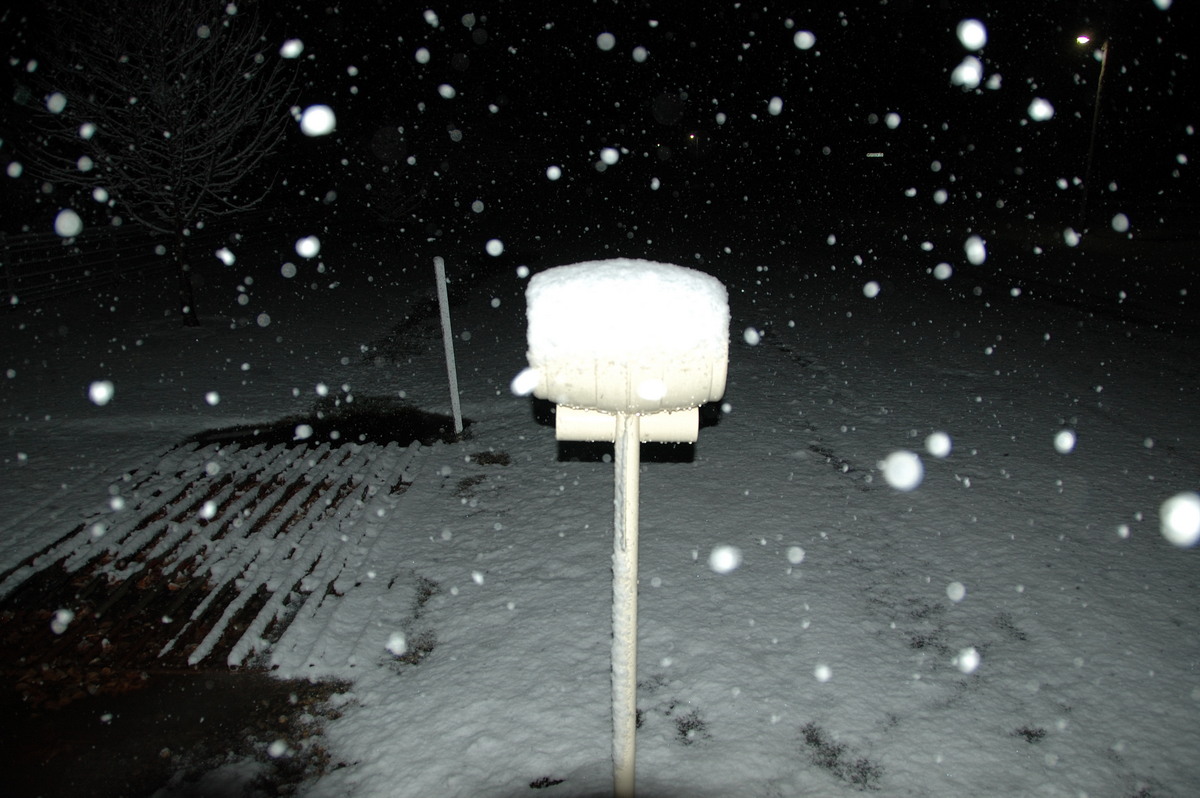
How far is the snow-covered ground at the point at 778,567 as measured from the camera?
308cm

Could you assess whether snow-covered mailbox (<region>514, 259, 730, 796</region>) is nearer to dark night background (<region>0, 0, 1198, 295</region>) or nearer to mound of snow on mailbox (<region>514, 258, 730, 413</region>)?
mound of snow on mailbox (<region>514, 258, 730, 413</region>)

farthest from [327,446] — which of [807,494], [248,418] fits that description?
[807,494]

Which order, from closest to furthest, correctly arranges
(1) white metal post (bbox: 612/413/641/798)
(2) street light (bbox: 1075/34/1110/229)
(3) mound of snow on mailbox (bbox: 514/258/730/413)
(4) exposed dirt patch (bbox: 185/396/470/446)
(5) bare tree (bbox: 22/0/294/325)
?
(3) mound of snow on mailbox (bbox: 514/258/730/413), (1) white metal post (bbox: 612/413/641/798), (4) exposed dirt patch (bbox: 185/396/470/446), (5) bare tree (bbox: 22/0/294/325), (2) street light (bbox: 1075/34/1110/229)

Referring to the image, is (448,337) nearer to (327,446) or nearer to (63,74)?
(327,446)

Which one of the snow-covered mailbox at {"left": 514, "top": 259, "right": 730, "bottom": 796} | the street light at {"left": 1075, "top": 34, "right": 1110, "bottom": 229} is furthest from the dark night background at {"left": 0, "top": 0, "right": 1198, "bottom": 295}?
the snow-covered mailbox at {"left": 514, "top": 259, "right": 730, "bottom": 796}

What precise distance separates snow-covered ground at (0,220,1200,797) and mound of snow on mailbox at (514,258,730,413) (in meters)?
1.82

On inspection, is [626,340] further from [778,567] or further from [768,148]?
[768,148]

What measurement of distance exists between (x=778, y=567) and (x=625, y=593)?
8.19ft

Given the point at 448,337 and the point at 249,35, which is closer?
the point at 448,337

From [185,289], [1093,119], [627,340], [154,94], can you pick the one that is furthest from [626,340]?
[1093,119]

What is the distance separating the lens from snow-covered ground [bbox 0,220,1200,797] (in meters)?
3.08

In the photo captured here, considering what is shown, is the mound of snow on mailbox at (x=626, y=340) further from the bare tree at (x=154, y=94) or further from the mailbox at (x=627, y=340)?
the bare tree at (x=154, y=94)

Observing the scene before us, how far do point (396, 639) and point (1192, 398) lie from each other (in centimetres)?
836

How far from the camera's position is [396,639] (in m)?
3.85
